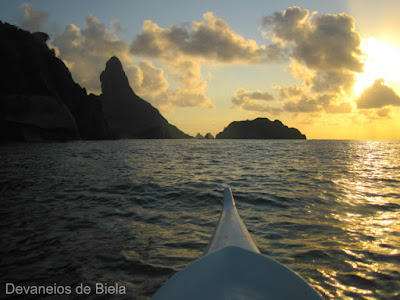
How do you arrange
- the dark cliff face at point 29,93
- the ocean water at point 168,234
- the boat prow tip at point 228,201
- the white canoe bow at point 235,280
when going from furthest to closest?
the dark cliff face at point 29,93 < the boat prow tip at point 228,201 < the ocean water at point 168,234 < the white canoe bow at point 235,280

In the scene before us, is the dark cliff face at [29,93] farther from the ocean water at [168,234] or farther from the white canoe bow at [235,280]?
the white canoe bow at [235,280]

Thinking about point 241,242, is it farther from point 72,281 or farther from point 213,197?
point 213,197

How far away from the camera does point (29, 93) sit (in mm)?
49312

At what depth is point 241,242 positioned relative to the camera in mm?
2971

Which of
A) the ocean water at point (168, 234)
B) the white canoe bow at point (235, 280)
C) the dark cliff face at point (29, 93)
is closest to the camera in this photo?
the white canoe bow at point (235, 280)

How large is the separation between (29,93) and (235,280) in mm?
60715

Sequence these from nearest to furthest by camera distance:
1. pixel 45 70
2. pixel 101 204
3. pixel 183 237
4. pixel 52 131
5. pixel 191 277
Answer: pixel 191 277 < pixel 183 237 < pixel 101 204 < pixel 52 131 < pixel 45 70

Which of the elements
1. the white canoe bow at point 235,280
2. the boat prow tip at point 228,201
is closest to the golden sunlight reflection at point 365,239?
the white canoe bow at point 235,280

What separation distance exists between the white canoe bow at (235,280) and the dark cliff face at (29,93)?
55.7 meters

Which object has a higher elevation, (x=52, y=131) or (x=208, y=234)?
(x=52, y=131)

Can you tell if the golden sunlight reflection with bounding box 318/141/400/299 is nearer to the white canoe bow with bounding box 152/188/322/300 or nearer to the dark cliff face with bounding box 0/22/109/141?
the white canoe bow with bounding box 152/188/322/300

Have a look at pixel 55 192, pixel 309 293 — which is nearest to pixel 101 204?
pixel 55 192

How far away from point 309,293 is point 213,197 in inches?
244

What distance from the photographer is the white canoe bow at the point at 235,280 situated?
1786 mm
